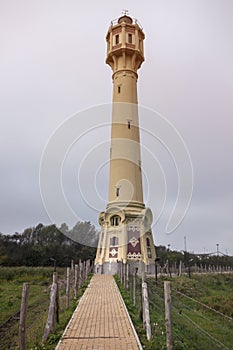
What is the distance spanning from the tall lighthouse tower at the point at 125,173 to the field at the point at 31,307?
5.16m

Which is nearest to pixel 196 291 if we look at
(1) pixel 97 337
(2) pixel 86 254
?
(1) pixel 97 337

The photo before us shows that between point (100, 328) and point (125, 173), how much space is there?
21.9 meters

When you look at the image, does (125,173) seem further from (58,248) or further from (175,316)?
(58,248)

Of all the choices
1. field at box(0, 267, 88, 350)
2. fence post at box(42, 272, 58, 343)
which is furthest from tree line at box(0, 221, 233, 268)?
fence post at box(42, 272, 58, 343)

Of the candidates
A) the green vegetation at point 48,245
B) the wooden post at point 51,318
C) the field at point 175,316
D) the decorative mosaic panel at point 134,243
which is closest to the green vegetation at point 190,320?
the field at point 175,316

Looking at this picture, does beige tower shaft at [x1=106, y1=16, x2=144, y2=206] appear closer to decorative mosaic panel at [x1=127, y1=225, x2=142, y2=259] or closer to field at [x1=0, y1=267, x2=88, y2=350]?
decorative mosaic panel at [x1=127, y1=225, x2=142, y2=259]

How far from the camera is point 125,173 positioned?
2959 centimetres

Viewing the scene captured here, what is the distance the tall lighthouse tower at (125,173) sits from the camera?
2736 cm

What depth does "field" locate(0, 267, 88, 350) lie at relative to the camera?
885cm

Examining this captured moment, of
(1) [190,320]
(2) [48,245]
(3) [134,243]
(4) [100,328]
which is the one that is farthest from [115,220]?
(2) [48,245]

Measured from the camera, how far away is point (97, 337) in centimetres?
731

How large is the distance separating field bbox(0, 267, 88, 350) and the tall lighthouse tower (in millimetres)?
5163

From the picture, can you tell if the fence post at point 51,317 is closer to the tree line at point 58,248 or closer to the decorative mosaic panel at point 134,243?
the decorative mosaic panel at point 134,243

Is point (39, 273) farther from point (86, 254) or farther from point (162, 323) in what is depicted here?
point (162, 323)
